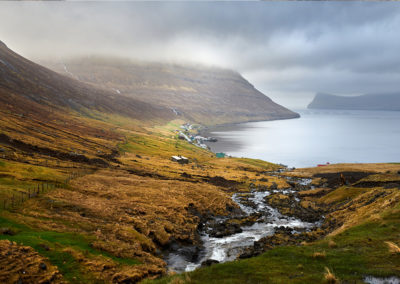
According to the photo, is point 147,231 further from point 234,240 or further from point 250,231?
point 250,231

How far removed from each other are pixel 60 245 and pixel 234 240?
88.0 ft

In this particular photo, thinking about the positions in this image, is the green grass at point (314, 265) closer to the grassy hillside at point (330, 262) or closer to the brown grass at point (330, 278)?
the grassy hillside at point (330, 262)

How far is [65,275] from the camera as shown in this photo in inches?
918

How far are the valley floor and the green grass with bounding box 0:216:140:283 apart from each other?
3.7 inches

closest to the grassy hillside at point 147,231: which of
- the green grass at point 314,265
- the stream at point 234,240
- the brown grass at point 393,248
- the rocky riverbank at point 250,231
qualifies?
the green grass at point 314,265

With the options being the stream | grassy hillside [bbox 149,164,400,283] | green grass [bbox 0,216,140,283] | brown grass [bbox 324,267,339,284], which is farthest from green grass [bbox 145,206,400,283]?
the stream

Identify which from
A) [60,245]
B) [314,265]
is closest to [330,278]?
[314,265]

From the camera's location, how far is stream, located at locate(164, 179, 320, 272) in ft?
119

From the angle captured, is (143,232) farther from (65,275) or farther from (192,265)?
(65,275)

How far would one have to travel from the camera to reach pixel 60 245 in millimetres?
27422

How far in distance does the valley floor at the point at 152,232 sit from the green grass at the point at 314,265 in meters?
0.08

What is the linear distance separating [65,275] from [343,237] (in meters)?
28.9

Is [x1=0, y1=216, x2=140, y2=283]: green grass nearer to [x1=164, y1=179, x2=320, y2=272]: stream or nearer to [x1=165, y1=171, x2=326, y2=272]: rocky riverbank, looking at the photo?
[x1=164, y1=179, x2=320, y2=272]: stream

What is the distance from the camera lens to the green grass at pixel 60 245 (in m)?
24.2
